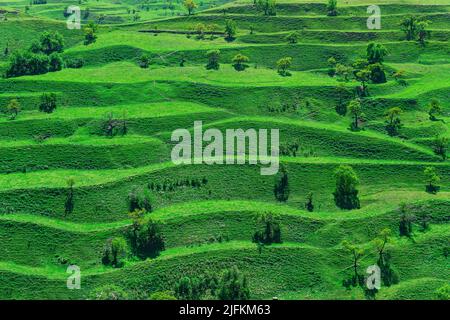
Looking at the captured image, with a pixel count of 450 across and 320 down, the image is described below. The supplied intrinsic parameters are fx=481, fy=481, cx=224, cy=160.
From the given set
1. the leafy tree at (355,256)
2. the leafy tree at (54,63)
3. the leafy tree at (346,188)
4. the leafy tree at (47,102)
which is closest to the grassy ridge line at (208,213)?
the leafy tree at (346,188)

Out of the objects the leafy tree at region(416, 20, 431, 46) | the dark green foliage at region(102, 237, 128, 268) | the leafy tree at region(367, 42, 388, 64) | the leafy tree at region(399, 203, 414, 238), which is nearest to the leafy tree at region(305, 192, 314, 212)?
the leafy tree at region(399, 203, 414, 238)

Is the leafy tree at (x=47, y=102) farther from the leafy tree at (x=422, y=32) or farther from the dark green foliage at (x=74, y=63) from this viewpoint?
the leafy tree at (x=422, y=32)

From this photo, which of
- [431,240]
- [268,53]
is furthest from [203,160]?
[268,53]

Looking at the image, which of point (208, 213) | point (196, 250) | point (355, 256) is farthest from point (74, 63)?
point (355, 256)

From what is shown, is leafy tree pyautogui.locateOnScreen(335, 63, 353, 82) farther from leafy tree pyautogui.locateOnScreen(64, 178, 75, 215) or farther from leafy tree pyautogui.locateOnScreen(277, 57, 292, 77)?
leafy tree pyautogui.locateOnScreen(64, 178, 75, 215)

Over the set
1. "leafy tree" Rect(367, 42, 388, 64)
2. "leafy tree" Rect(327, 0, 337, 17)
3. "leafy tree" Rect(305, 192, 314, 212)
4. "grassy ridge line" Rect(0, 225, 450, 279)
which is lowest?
"grassy ridge line" Rect(0, 225, 450, 279)

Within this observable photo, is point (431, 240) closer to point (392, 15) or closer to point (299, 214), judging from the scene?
point (299, 214)
